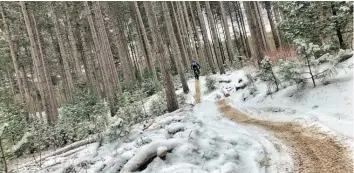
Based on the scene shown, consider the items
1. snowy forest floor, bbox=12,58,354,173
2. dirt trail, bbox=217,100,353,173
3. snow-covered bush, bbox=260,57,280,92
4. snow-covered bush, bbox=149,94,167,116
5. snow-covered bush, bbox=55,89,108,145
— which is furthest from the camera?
snow-covered bush, bbox=149,94,167,116

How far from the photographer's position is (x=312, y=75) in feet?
25.1

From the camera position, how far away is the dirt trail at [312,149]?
14.0ft

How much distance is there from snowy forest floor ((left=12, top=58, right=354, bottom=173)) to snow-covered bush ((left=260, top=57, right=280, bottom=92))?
14.6 inches

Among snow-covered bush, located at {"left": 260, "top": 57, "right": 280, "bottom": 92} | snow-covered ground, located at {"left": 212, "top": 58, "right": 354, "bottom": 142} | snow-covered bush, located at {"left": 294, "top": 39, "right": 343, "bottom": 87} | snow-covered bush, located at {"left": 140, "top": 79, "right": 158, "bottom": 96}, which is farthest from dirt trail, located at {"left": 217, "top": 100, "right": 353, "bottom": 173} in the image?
snow-covered bush, located at {"left": 140, "top": 79, "right": 158, "bottom": 96}

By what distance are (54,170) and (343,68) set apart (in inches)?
281

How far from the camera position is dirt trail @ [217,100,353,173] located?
4.27 meters

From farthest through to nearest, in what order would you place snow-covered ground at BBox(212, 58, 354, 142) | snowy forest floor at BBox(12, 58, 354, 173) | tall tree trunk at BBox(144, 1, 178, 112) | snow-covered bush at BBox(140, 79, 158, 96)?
snow-covered bush at BBox(140, 79, 158, 96)
tall tree trunk at BBox(144, 1, 178, 112)
snow-covered ground at BBox(212, 58, 354, 142)
snowy forest floor at BBox(12, 58, 354, 173)

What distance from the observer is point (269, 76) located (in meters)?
8.99

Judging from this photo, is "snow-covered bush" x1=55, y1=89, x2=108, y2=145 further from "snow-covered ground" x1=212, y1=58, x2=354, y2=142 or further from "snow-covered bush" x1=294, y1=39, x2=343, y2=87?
"snow-covered bush" x1=294, y1=39, x2=343, y2=87

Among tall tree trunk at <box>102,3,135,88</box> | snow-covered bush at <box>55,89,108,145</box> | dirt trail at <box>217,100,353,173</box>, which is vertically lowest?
dirt trail at <box>217,100,353,173</box>

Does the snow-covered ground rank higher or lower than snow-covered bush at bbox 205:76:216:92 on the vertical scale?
lower

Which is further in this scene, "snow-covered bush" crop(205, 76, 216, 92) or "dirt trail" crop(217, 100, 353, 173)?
"snow-covered bush" crop(205, 76, 216, 92)

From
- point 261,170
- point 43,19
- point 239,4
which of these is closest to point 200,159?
point 261,170

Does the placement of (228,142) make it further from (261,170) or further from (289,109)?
(289,109)
